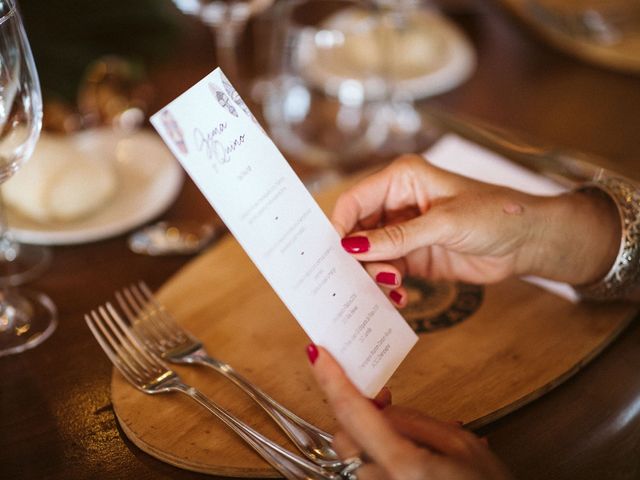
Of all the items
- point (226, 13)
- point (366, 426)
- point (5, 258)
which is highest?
point (226, 13)

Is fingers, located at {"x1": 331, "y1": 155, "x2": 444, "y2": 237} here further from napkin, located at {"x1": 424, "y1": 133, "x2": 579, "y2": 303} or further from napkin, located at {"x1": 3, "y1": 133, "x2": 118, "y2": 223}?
napkin, located at {"x1": 3, "y1": 133, "x2": 118, "y2": 223}

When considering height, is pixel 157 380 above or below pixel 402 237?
below

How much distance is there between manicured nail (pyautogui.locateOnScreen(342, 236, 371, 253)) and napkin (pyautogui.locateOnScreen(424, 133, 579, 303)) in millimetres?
263

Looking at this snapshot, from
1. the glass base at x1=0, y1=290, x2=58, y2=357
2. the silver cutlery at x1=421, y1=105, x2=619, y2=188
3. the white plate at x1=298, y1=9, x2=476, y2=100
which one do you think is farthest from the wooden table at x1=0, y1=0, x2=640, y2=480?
the white plate at x1=298, y1=9, x2=476, y2=100

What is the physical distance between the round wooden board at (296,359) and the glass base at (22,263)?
15 centimetres

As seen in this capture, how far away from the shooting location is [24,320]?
680 millimetres

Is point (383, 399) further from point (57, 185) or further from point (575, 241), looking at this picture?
point (57, 185)

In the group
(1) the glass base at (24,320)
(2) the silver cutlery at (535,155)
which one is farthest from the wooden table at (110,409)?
(2) the silver cutlery at (535,155)

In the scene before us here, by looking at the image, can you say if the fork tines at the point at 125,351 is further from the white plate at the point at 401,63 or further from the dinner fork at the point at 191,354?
the white plate at the point at 401,63

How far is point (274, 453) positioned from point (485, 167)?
1.53 ft

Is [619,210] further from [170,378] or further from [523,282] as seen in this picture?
[170,378]

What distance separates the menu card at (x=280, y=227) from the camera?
0.46 meters

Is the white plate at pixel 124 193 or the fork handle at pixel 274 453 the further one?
the white plate at pixel 124 193

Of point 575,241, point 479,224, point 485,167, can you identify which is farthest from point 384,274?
point 485,167
